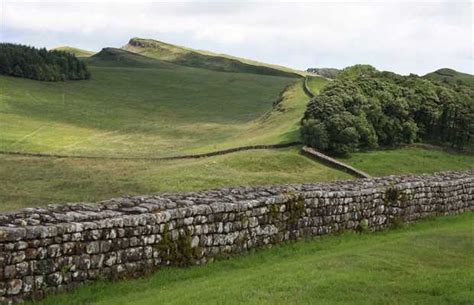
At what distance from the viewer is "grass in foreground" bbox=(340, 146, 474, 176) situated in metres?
44.2

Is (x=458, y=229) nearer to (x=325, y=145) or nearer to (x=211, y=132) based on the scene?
(x=325, y=145)

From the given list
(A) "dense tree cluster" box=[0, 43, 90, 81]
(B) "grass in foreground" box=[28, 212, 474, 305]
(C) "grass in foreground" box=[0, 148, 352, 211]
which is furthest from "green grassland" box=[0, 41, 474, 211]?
(B) "grass in foreground" box=[28, 212, 474, 305]

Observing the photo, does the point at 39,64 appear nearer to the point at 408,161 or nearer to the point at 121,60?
the point at 121,60

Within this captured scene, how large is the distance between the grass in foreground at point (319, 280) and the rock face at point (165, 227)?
40cm

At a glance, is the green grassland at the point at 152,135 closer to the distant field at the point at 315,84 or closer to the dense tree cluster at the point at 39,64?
the distant field at the point at 315,84

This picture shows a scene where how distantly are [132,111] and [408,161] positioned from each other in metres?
56.6

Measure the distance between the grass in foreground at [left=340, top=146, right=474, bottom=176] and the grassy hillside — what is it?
538 inches

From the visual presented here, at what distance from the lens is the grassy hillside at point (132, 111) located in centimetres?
6644

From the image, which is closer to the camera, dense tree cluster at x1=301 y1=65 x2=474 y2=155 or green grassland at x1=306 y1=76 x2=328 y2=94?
dense tree cluster at x1=301 y1=65 x2=474 y2=155

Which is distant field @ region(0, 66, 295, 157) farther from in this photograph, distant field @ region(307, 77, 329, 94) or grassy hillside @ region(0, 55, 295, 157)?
distant field @ region(307, 77, 329, 94)

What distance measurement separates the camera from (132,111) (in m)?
95.8

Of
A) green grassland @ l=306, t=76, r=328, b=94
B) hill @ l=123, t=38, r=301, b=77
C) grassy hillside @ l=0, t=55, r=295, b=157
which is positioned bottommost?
grassy hillside @ l=0, t=55, r=295, b=157

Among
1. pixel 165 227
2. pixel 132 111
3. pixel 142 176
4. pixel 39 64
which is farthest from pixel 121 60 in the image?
pixel 165 227

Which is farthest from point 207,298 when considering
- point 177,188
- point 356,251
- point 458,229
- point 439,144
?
point 439,144
